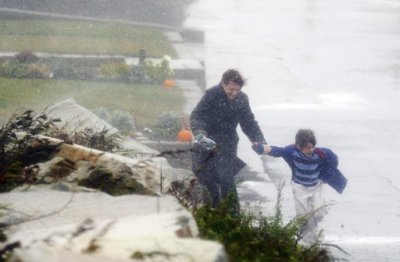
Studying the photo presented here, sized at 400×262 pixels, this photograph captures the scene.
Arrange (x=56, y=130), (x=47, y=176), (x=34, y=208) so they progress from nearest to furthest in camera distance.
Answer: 1. (x=34, y=208)
2. (x=47, y=176)
3. (x=56, y=130)

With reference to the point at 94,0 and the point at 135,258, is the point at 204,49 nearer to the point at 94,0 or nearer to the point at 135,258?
the point at 94,0

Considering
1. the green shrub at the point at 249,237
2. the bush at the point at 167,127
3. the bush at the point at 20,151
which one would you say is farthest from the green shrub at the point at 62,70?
the green shrub at the point at 249,237

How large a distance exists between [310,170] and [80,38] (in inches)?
688

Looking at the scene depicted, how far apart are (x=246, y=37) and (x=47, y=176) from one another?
2587cm

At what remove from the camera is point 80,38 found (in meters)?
24.7

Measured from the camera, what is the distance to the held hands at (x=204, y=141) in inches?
275

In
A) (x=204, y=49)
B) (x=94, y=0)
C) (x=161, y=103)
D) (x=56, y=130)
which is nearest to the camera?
(x=56, y=130)

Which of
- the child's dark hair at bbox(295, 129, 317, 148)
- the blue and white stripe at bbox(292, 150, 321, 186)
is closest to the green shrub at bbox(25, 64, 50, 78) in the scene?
the blue and white stripe at bbox(292, 150, 321, 186)

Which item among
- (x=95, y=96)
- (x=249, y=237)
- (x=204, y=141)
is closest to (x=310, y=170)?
(x=204, y=141)

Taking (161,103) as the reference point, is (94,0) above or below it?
above

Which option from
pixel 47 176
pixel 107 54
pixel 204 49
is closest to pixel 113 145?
pixel 47 176

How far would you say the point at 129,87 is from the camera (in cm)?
1698

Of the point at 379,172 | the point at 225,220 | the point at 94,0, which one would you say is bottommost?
the point at 379,172

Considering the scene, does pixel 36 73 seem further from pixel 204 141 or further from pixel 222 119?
pixel 204 141
